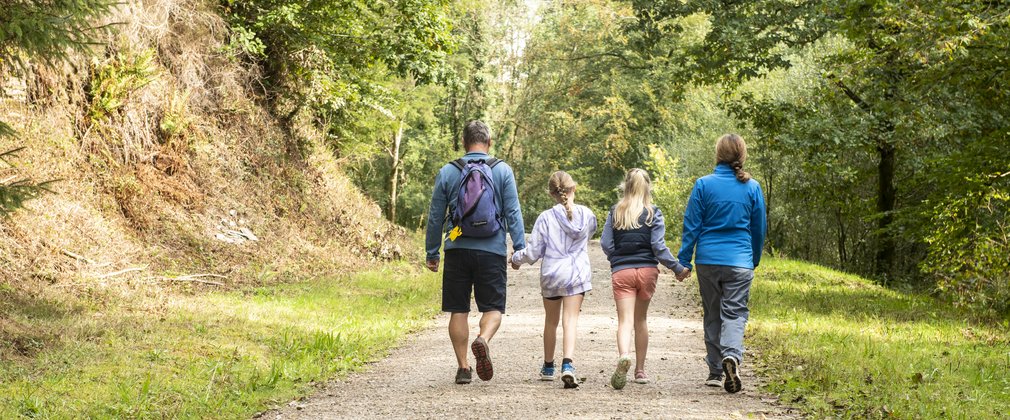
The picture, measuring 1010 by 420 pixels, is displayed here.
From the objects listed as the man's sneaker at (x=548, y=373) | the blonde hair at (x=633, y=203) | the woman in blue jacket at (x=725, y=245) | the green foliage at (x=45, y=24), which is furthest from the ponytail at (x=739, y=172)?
the green foliage at (x=45, y=24)

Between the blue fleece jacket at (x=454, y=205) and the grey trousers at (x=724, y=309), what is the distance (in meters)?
1.54

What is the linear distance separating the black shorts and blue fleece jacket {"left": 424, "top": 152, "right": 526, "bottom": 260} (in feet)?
0.24

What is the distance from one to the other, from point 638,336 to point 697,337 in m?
3.56

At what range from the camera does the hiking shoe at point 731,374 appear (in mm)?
7191

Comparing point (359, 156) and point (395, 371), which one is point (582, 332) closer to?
point (395, 371)

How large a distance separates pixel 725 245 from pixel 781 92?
24.7m

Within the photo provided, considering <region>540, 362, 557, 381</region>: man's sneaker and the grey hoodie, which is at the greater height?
the grey hoodie

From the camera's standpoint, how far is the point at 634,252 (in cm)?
771

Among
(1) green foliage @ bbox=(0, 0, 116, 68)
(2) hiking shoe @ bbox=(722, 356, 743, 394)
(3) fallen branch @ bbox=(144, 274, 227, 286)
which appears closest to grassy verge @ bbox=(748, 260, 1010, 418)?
(2) hiking shoe @ bbox=(722, 356, 743, 394)

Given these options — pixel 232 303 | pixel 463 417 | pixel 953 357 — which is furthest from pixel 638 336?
pixel 232 303

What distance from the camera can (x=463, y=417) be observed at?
6312 millimetres

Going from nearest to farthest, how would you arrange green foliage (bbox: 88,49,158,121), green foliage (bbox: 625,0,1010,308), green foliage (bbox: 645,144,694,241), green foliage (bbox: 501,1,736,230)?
1. green foliage (bbox: 625,0,1010,308)
2. green foliage (bbox: 88,49,158,121)
3. green foliage (bbox: 645,144,694,241)
4. green foliage (bbox: 501,1,736,230)

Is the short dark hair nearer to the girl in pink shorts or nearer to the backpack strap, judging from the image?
the backpack strap

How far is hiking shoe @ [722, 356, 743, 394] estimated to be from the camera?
23.6ft
